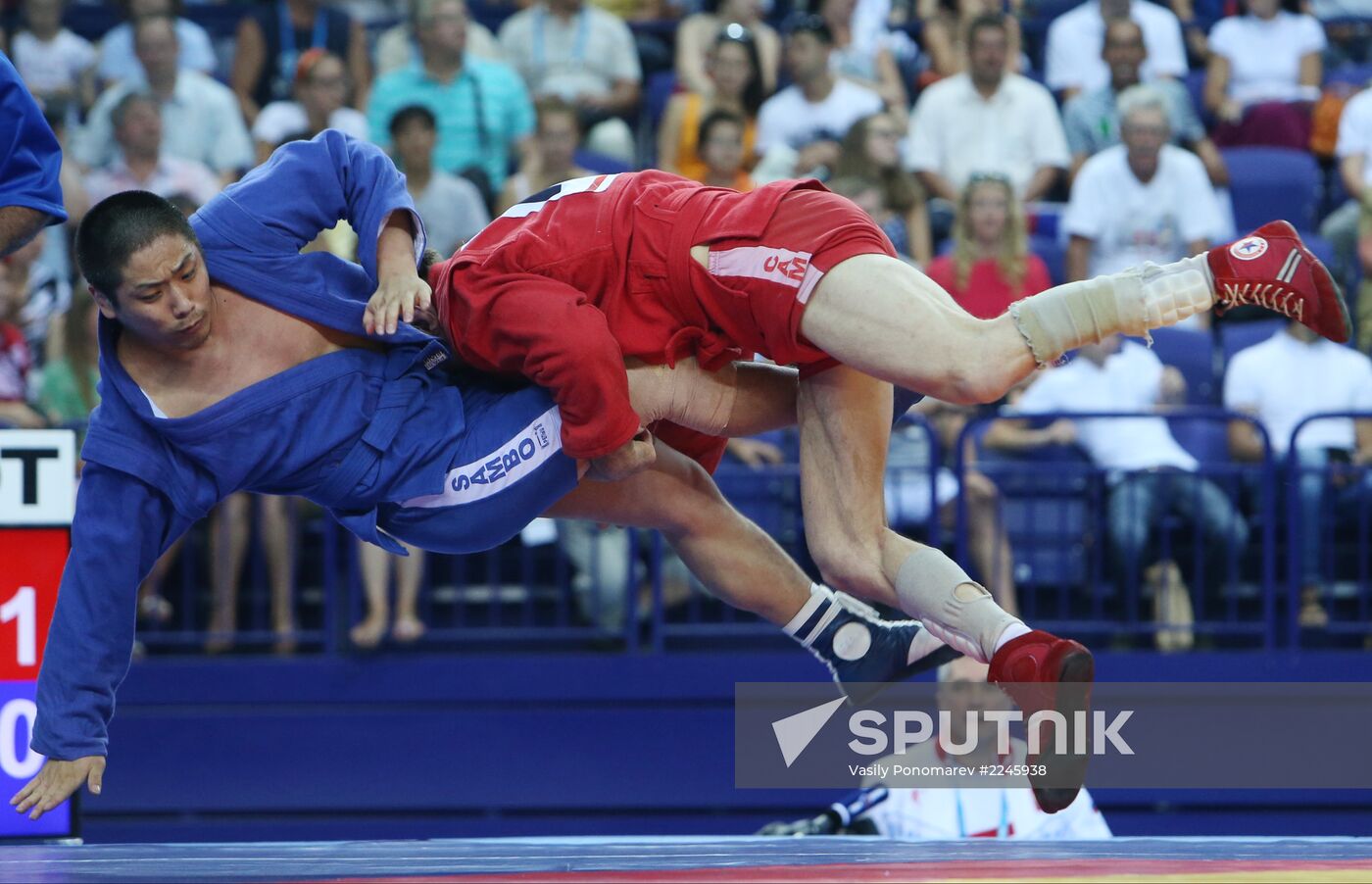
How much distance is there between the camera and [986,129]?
24.5 feet

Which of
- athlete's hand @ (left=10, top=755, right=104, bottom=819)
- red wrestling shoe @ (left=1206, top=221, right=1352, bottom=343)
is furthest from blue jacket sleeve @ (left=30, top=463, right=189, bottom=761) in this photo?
red wrestling shoe @ (left=1206, top=221, right=1352, bottom=343)

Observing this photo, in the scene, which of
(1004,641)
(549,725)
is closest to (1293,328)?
(549,725)

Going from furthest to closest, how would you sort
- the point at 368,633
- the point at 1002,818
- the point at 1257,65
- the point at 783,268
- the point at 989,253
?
the point at 1257,65 < the point at 989,253 < the point at 368,633 < the point at 1002,818 < the point at 783,268

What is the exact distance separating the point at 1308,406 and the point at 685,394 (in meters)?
3.53

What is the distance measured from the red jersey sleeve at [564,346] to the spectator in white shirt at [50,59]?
5.30m

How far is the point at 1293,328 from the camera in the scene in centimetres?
630

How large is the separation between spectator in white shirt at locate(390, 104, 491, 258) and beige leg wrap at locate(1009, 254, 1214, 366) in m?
3.89

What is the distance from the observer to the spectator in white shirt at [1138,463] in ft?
19.6

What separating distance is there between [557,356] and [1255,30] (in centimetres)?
578

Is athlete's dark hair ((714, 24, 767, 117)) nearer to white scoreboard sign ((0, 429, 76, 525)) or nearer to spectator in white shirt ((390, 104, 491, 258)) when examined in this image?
spectator in white shirt ((390, 104, 491, 258))

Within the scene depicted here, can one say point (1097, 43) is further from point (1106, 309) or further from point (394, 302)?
point (394, 302)

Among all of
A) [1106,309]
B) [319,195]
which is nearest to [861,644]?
[1106,309]

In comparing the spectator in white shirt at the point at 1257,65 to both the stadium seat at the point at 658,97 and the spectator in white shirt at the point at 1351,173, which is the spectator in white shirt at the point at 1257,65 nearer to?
the spectator in white shirt at the point at 1351,173

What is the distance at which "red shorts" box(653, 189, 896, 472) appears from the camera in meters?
3.28
